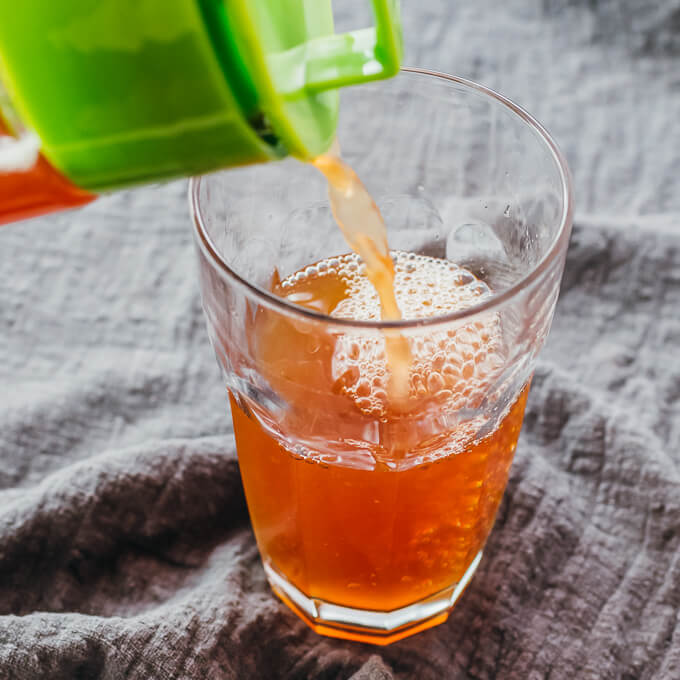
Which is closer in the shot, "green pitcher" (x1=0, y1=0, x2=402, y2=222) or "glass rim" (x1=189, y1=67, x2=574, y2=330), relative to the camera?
"green pitcher" (x1=0, y1=0, x2=402, y2=222)

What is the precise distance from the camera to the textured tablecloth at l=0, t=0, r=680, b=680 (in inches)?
38.7

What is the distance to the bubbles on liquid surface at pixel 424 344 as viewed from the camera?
2.69 ft

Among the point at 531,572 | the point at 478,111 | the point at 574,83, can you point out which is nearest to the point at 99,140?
the point at 478,111

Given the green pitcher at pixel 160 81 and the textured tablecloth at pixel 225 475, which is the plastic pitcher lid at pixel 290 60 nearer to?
the green pitcher at pixel 160 81

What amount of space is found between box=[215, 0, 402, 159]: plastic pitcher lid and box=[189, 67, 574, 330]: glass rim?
0.39 ft

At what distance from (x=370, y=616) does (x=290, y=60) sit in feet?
2.05

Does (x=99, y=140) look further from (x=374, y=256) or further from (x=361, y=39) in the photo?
(x=374, y=256)

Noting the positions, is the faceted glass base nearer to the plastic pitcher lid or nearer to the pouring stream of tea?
the pouring stream of tea

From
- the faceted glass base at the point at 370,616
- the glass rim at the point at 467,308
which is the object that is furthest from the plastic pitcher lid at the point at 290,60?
the faceted glass base at the point at 370,616

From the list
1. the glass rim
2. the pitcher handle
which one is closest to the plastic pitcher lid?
the pitcher handle

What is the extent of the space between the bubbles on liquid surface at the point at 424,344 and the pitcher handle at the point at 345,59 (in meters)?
0.19

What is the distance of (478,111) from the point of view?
910mm

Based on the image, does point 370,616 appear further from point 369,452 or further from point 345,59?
point 345,59

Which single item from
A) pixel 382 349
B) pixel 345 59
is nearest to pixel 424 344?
pixel 382 349
